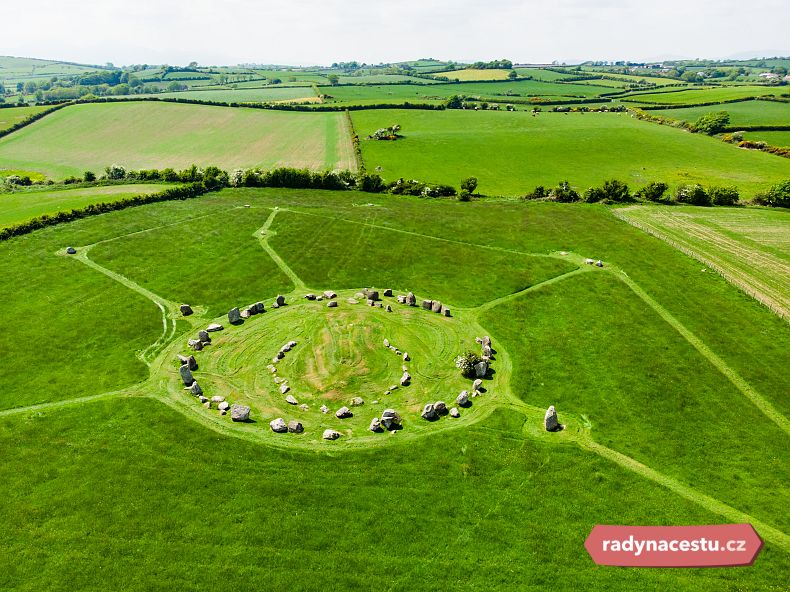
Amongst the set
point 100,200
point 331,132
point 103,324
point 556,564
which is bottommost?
point 556,564

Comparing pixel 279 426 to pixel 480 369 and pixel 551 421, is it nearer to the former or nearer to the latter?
pixel 480 369

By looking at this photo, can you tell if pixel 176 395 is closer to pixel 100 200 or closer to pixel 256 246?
pixel 256 246

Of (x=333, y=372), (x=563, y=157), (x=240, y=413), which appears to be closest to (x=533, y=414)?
(x=333, y=372)

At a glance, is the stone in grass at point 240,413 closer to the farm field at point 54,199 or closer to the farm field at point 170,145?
the farm field at point 54,199

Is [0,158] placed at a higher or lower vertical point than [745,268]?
higher

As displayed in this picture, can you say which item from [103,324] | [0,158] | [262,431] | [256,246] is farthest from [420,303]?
[0,158]

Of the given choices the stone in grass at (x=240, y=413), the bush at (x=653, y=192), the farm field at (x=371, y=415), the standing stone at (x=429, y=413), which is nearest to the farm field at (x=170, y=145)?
the farm field at (x=371, y=415)
